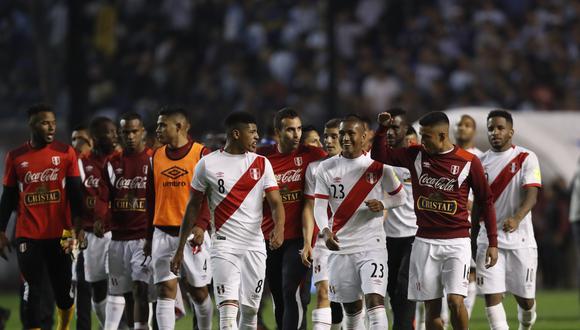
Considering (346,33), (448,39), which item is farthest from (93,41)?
(448,39)

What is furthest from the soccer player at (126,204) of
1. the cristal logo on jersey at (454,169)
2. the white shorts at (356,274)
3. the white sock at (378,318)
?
the cristal logo on jersey at (454,169)

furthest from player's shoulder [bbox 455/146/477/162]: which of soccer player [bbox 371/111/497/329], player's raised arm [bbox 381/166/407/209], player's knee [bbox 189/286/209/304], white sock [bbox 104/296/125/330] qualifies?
white sock [bbox 104/296/125/330]

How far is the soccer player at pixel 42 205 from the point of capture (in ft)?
41.4

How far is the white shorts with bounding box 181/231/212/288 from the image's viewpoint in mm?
12492

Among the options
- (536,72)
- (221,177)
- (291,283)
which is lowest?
(291,283)

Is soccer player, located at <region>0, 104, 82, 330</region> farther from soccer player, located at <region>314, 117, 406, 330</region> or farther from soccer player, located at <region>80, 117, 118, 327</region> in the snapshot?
soccer player, located at <region>314, 117, 406, 330</region>

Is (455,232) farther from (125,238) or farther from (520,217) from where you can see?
(125,238)

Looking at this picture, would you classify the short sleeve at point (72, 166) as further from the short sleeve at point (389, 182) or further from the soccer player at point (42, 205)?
the short sleeve at point (389, 182)

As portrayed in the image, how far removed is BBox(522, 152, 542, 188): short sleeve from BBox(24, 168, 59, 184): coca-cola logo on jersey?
462 centimetres

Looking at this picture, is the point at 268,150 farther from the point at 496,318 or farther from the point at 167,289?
the point at 496,318

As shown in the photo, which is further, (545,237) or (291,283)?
(545,237)

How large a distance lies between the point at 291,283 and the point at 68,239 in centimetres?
221

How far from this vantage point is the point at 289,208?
1270 cm

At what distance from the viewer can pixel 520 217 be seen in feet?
41.8
